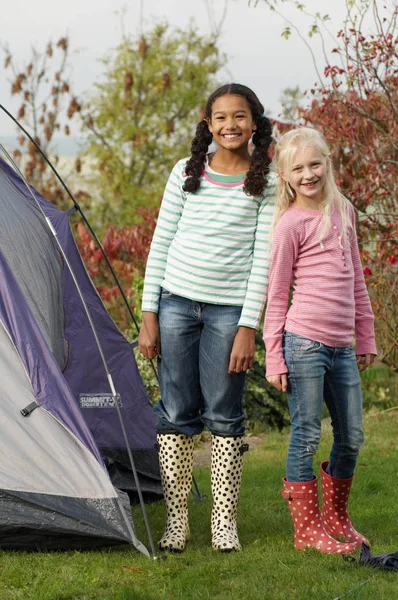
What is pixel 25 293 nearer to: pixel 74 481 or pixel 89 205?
pixel 74 481

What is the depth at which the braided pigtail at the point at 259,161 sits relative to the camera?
3.67m

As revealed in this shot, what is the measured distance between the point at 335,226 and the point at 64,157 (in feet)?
35.6

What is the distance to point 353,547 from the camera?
3.70m

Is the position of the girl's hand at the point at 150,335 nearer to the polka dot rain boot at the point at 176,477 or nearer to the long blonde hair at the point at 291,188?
the polka dot rain boot at the point at 176,477

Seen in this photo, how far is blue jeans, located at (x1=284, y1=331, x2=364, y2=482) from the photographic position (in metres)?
3.60

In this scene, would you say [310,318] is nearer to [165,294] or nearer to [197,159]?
[165,294]

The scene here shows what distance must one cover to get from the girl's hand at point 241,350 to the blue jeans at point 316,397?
0.14 meters

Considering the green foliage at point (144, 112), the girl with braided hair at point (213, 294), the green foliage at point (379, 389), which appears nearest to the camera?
the girl with braided hair at point (213, 294)

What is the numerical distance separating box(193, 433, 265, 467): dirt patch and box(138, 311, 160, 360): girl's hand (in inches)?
88.6

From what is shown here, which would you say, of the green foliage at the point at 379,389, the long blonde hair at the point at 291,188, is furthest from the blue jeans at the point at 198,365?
the green foliage at the point at 379,389

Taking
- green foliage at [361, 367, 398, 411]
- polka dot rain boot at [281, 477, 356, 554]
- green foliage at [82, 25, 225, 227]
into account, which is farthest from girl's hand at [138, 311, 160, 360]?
green foliage at [82, 25, 225, 227]

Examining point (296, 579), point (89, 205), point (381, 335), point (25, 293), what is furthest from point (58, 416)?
point (89, 205)

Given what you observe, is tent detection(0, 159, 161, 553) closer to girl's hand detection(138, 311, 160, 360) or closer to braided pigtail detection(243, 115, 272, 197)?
girl's hand detection(138, 311, 160, 360)

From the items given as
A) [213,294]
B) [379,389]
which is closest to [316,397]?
[213,294]
